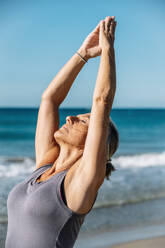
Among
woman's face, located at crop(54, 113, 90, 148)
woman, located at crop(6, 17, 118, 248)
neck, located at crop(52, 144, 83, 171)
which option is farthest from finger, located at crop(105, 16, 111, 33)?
neck, located at crop(52, 144, 83, 171)

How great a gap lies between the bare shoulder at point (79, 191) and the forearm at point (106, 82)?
0.38 metres

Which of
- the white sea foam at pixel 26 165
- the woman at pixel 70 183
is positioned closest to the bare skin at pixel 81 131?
the woman at pixel 70 183

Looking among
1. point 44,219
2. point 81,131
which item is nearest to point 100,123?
point 81,131

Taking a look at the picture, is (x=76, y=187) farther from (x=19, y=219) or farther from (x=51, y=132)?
(x=51, y=132)

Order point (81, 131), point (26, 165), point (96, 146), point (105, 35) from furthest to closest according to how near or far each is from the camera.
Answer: point (26, 165) < point (81, 131) < point (105, 35) < point (96, 146)

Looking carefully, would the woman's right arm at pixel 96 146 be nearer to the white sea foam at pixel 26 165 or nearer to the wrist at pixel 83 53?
the wrist at pixel 83 53

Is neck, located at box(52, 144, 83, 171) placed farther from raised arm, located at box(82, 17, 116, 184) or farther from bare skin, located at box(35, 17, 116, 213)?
raised arm, located at box(82, 17, 116, 184)

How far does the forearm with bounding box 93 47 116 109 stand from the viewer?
1775 mm

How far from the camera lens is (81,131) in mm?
2059

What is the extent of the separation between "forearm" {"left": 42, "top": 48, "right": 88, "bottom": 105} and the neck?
46cm

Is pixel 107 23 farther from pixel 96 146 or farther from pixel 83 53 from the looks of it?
pixel 96 146

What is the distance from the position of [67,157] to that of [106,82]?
21.6 inches

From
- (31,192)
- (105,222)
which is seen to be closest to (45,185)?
(31,192)

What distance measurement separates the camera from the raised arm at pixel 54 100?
232 centimetres
